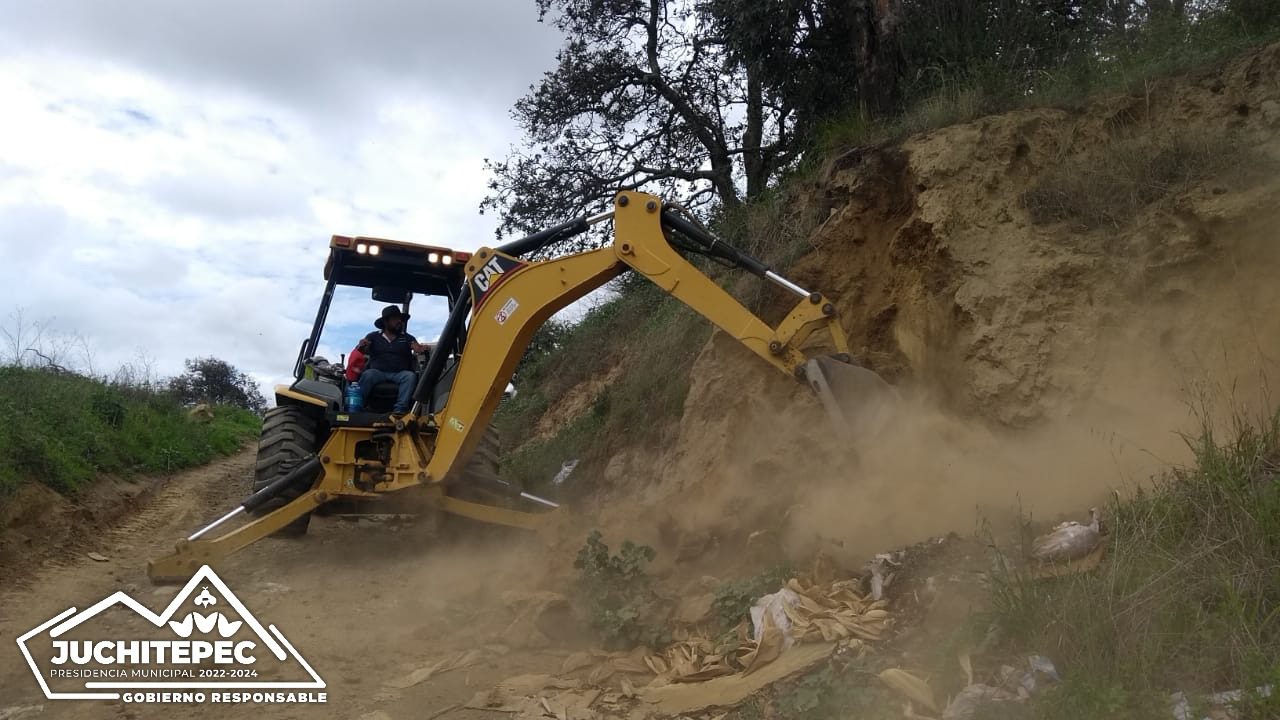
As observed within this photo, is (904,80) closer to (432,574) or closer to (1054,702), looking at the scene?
(432,574)

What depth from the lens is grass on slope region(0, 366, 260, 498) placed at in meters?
8.43

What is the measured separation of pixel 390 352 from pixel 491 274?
2.00 metres

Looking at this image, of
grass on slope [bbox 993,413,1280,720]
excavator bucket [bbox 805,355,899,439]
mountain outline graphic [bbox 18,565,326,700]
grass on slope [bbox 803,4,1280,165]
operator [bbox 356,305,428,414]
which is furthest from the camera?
operator [bbox 356,305,428,414]

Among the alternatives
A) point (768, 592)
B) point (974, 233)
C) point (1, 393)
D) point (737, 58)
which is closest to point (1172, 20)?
point (974, 233)

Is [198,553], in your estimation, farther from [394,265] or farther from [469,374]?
[394,265]

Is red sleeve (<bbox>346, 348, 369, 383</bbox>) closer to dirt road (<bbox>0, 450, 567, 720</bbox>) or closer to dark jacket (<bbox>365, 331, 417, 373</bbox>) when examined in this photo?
dark jacket (<bbox>365, 331, 417, 373</bbox>)

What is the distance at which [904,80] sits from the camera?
8.76 m

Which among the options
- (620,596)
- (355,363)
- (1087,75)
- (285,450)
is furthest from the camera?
(355,363)

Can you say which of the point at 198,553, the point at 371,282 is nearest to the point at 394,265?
the point at 371,282

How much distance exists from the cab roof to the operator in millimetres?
430

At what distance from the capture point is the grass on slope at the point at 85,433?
8.43 m

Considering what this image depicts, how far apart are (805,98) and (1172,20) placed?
4335 millimetres

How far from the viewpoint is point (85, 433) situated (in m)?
10.1

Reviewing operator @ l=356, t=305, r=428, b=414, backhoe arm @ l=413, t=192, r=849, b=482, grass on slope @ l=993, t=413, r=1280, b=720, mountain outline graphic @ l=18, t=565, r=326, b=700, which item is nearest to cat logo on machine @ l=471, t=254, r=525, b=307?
backhoe arm @ l=413, t=192, r=849, b=482
